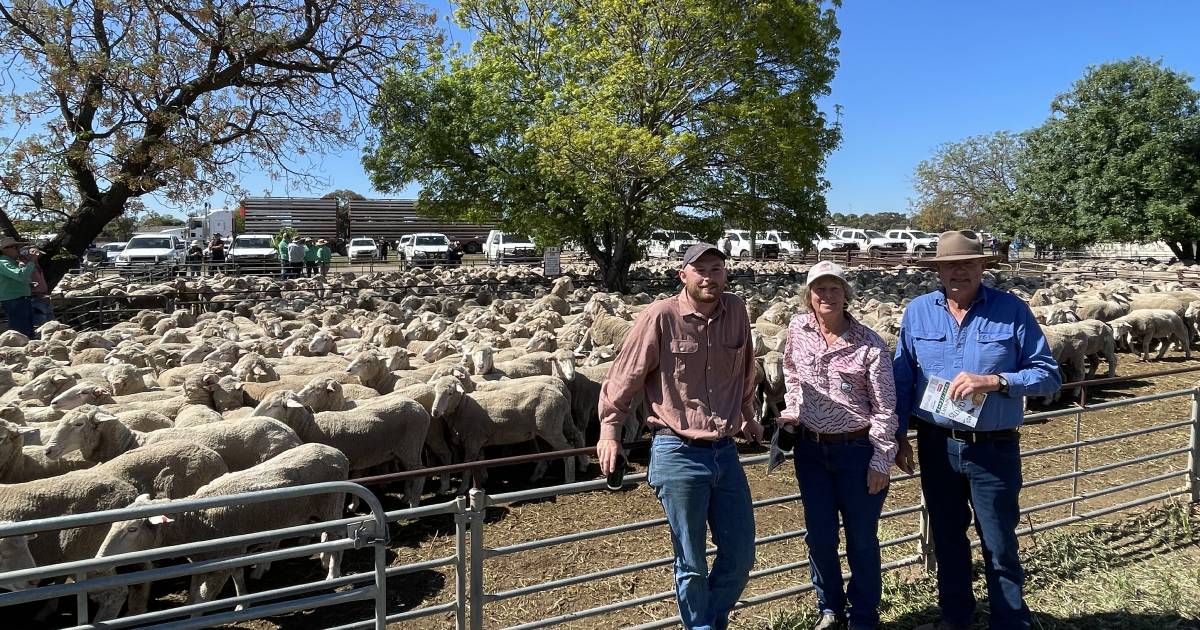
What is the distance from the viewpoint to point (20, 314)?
1177 centimetres

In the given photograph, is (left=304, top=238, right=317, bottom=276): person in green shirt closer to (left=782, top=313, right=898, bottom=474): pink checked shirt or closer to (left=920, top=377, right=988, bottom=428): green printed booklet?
(left=782, top=313, right=898, bottom=474): pink checked shirt

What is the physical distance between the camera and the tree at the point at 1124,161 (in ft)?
98.5

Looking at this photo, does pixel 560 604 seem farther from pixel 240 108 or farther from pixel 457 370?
pixel 240 108

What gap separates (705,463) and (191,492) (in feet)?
13.0

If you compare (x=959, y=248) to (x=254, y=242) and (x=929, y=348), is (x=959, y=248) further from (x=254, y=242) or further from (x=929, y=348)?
(x=254, y=242)

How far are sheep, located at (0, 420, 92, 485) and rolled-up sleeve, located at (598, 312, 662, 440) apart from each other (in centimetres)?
456

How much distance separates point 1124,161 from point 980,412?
33721 mm

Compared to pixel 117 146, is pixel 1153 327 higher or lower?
lower

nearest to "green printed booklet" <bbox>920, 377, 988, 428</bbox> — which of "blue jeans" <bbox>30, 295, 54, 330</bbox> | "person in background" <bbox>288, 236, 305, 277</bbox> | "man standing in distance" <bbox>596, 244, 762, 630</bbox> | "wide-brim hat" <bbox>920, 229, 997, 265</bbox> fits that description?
"wide-brim hat" <bbox>920, 229, 997, 265</bbox>

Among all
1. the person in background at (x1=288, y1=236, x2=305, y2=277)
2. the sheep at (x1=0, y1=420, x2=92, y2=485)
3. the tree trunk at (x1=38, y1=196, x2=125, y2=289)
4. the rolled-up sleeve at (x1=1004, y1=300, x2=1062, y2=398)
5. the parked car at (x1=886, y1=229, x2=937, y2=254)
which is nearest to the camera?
the rolled-up sleeve at (x1=1004, y1=300, x2=1062, y2=398)

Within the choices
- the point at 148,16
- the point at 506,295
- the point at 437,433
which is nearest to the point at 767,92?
the point at 506,295

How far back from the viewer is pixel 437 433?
7.68 meters

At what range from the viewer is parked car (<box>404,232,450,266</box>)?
3542cm

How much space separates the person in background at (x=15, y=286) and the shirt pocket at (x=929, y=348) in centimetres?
1196
